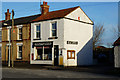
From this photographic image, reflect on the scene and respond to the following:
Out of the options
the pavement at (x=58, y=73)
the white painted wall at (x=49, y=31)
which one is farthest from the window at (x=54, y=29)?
the pavement at (x=58, y=73)

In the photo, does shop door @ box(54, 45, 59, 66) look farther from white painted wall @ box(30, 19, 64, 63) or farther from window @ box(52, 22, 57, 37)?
window @ box(52, 22, 57, 37)

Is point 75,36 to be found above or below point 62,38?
above

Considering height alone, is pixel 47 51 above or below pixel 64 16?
below

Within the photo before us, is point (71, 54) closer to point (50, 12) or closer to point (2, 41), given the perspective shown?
point (50, 12)

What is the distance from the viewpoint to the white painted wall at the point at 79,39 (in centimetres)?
2691

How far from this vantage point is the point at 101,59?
40.3 metres

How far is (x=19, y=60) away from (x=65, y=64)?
8.63 meters

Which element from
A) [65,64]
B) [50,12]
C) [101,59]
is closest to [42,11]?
[50,12]

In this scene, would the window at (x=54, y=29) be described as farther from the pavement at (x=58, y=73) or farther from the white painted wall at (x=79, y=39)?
the pavement at (x=58, y=73)

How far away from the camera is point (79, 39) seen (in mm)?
28938

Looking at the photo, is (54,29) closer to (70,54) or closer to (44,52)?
(44,52)

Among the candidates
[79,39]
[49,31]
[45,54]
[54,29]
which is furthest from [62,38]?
[45,54]

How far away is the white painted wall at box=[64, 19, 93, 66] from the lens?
88.3 feet

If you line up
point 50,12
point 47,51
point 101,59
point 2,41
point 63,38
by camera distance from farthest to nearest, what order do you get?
point 101,59 < point 2,41 < point 50,12 < point 47,51 < point 63,38
